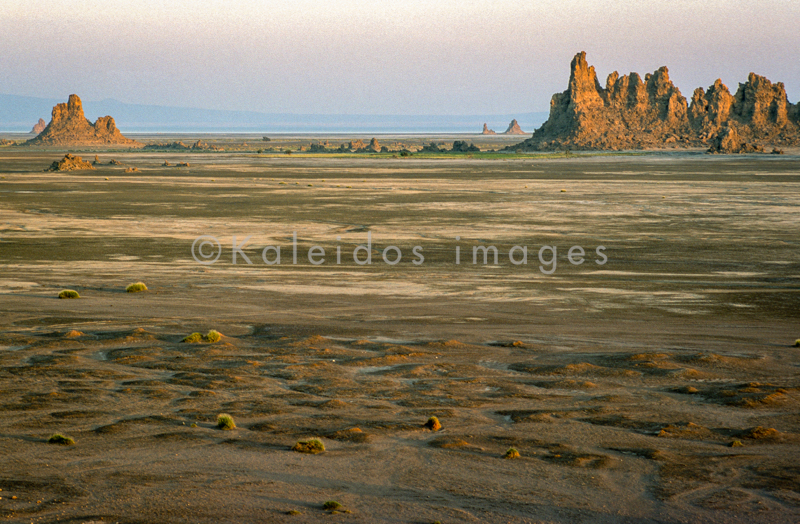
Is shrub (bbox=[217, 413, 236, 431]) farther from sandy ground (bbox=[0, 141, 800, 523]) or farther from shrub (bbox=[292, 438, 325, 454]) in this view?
shrub (bbox=[292, 438, 325, 454])

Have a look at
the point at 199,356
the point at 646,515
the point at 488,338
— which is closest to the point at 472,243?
the point at 488,338

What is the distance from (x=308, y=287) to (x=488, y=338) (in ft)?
23.2

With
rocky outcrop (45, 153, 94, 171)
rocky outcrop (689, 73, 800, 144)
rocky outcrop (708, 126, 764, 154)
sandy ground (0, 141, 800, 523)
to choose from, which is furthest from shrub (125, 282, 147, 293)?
rocky outcrop (689, 73, 800, 144)

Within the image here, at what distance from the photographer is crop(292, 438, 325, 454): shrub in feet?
33.1

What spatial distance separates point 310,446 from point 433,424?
5.47 feet

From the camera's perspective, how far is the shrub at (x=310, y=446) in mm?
10086

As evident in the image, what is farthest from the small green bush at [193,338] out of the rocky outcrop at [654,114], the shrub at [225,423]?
the rocky outcrop at [654,114]

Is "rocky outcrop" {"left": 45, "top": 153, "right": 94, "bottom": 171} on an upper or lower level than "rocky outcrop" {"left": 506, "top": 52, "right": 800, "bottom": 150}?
lower

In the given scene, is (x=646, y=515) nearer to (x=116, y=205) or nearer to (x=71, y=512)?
(x=71, y=512)

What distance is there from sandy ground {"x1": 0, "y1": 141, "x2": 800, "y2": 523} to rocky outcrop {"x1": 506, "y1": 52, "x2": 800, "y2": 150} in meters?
144

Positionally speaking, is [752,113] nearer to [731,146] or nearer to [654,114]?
[654,114]

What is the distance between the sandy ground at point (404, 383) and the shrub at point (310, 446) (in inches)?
6.2

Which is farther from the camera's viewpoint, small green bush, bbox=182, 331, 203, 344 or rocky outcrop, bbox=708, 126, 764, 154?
rocky outcrop, bbox=708, 126, 764, 154

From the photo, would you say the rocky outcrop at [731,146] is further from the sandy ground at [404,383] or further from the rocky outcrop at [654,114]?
the sandy ground at [404,383]
